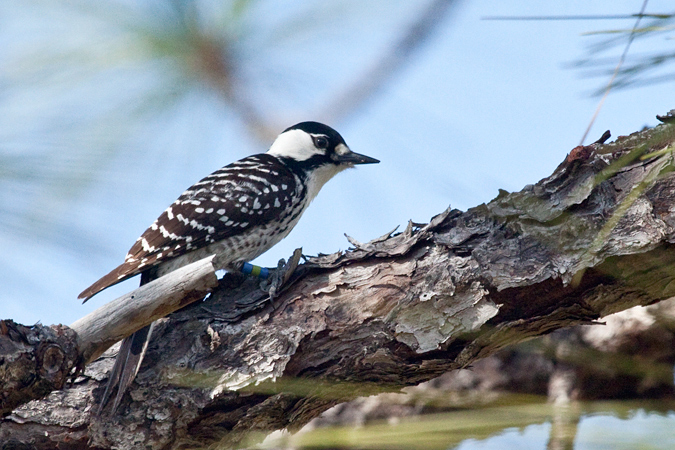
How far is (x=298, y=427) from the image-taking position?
306 centimetres

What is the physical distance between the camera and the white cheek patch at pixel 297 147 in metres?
5.25

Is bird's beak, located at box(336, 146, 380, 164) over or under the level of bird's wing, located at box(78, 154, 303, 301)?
over

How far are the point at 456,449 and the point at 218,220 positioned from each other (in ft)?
9.44

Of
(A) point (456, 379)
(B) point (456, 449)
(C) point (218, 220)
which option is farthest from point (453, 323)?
(C) point (218, 220)

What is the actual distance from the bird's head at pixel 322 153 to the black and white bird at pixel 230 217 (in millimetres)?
11

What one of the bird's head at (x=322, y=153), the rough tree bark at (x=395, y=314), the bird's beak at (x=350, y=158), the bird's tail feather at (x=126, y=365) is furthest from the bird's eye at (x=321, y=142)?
the bird's tail feather at (x=126, y=365)

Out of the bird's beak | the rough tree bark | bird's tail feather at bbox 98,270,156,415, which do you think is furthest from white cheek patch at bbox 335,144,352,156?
bird's tail feather at bbox 98,270,156,415

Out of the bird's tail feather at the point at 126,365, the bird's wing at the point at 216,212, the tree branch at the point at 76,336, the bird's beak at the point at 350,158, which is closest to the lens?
the tree branch at the point at 76,336

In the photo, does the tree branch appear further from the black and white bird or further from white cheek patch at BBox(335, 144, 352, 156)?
white cheek patch at BBox(335, 144, 352, 156)

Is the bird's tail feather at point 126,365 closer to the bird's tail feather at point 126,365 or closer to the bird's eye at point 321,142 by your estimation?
the bird's tail feather at point 126,365

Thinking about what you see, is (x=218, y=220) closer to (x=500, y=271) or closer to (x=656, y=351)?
(x=500, y=271)

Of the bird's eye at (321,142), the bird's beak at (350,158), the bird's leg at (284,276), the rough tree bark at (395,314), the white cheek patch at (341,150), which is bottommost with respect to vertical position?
the rough tree bark at (395,314)

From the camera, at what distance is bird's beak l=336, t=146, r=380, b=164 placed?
16.8 feet

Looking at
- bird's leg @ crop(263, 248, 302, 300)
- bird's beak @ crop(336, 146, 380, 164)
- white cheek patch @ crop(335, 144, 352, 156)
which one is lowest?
bird's leg @ crop(263, 248, 302, 300)
